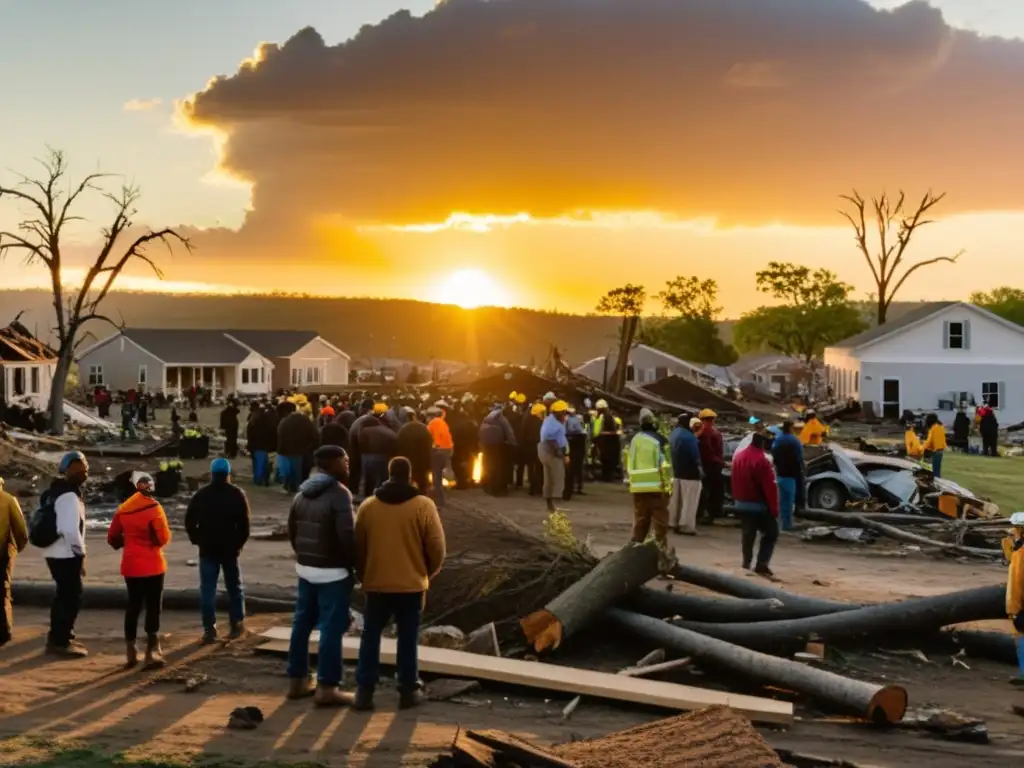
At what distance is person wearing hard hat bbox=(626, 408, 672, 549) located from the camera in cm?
1595

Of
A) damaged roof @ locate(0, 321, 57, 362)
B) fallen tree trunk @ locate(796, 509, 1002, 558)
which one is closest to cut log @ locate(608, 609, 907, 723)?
fallen tree trunk @ locate(796, 509, 1002, 558)

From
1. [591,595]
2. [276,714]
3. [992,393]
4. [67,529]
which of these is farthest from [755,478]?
[992,393]

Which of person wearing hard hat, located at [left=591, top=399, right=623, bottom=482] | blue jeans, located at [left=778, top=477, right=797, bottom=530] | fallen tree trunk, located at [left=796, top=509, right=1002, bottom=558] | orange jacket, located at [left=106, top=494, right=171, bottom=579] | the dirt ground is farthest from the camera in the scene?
person wearing hard hat, located at [left=591, top=399, right=623, bottom=482]

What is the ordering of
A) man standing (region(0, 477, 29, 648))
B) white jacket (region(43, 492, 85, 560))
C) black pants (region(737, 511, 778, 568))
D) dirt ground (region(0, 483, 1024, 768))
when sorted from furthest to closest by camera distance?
black pants (region(737, 511, 778, 568))
man standing (region(0, 477, 29, 648))
white jacket (region(43, 492, 85, 560))
dirt ground (region(0, 483, 1024, 768))

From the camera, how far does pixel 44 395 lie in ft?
186

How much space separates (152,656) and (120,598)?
312cm

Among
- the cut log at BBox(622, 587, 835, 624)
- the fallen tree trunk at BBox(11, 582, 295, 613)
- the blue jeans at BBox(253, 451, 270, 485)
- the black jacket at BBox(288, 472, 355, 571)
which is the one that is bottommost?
the fallen tree trunk at BBox(11, 582, 295, 613)

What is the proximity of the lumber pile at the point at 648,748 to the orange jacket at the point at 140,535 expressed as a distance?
400 cm

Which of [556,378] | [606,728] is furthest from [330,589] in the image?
[556,378]

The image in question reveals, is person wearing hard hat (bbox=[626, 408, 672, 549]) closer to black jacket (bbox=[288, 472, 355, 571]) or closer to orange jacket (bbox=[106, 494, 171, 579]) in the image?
orange jacket (bbox=[106, 494, 171, 579])

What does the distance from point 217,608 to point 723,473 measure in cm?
1106

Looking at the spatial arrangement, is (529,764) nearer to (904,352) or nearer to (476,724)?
(476,724)

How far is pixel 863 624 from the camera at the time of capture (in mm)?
11336

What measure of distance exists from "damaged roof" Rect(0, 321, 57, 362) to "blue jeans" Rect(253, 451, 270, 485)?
Result: 32755 millimetres
